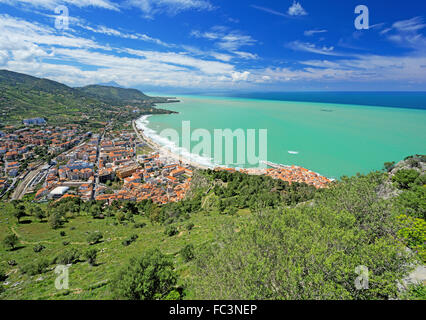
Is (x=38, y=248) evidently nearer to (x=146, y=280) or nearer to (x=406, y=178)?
(x=146, y=280)

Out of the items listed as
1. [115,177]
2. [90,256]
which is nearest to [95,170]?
[115,177]

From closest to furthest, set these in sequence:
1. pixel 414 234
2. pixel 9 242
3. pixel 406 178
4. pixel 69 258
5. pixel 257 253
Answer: pixel 257 253
pixel 414 234
pixel 69 258
pixel 406 178
pixel 9 242

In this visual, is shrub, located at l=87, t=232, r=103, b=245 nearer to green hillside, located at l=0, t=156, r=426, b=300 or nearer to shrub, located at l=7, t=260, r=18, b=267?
green hillside, located at l=0, t=156, r=426, b=300

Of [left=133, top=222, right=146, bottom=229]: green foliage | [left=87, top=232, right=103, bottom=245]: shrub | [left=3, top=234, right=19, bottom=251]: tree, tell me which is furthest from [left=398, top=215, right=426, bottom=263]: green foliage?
[left=3, top=234, right=19, bottom=251]: tree

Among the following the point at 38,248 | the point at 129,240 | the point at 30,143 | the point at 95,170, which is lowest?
the point at 38,248

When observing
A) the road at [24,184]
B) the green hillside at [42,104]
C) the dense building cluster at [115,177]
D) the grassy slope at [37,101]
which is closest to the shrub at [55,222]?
the dense building cluster at [115,177]

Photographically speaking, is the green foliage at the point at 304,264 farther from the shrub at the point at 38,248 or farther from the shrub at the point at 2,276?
the shrub at the point at 38,248
